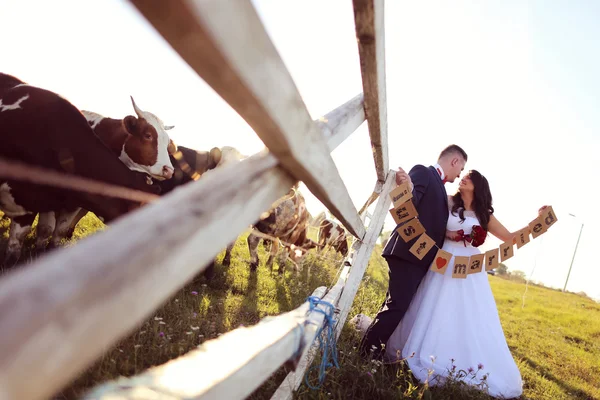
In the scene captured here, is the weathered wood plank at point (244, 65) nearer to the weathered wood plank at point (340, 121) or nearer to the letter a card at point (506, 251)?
the weathered wood plank at point (340, 121)

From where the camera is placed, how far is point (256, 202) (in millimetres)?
740

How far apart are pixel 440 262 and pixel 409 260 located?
368mm

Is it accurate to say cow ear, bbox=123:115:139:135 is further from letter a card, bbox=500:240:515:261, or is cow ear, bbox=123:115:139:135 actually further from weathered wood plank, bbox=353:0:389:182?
letter a card, bbox=500:240:515:261

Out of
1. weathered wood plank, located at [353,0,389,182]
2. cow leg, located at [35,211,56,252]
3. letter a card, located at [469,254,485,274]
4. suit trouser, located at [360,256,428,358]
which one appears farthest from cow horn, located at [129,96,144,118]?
letter a card, located at [469,254,485,274]

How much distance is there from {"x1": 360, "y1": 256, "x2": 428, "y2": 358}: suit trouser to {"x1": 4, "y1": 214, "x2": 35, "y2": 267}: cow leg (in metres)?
3.81

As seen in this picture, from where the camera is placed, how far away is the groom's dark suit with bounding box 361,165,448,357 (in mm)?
3826

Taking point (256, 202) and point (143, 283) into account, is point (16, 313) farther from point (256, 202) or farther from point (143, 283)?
point (256, 202)

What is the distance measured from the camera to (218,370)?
0.85 metres

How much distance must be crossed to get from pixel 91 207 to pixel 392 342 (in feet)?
12.3

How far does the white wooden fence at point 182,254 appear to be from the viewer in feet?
1.18

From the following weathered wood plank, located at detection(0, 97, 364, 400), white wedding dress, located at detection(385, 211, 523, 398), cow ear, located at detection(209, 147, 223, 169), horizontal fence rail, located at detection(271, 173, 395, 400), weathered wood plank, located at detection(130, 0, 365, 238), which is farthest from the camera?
cow ear, located at detection(209, 147, 223, 169)

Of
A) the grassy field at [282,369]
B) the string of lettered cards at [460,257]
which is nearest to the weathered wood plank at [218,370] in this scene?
the grassy field at [282,369]

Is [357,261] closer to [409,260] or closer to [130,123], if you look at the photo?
[409,260]

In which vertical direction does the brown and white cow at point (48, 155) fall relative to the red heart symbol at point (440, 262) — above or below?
below
